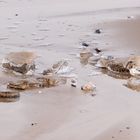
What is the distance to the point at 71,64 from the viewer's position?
5.68 meters

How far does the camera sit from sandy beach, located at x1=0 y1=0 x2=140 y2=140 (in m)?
3.88

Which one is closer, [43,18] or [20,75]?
[20,75]

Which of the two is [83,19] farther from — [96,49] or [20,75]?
[20,75]

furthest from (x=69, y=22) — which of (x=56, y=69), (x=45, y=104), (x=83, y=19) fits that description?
(x=45, y=104)

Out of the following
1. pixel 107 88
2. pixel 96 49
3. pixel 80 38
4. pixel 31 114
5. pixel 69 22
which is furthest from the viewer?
pixel 69 22

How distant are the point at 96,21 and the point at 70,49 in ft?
6.82

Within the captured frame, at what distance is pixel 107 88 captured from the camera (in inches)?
192

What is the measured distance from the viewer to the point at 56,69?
529cm

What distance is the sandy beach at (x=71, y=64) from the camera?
12.7ft

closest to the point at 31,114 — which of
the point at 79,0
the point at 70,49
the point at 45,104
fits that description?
the point at 45,104

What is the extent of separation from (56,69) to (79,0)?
5348mm

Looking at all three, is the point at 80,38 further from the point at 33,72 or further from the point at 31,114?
the point at 31,114

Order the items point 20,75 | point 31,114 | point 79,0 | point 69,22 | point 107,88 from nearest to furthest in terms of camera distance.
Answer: point 31,114
point 107,88
point 20,75
point 69,22
point 79,0

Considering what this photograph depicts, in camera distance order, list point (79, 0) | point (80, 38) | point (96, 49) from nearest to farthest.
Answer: point (96, 49) → point (80, 38) → point (79, 0)
